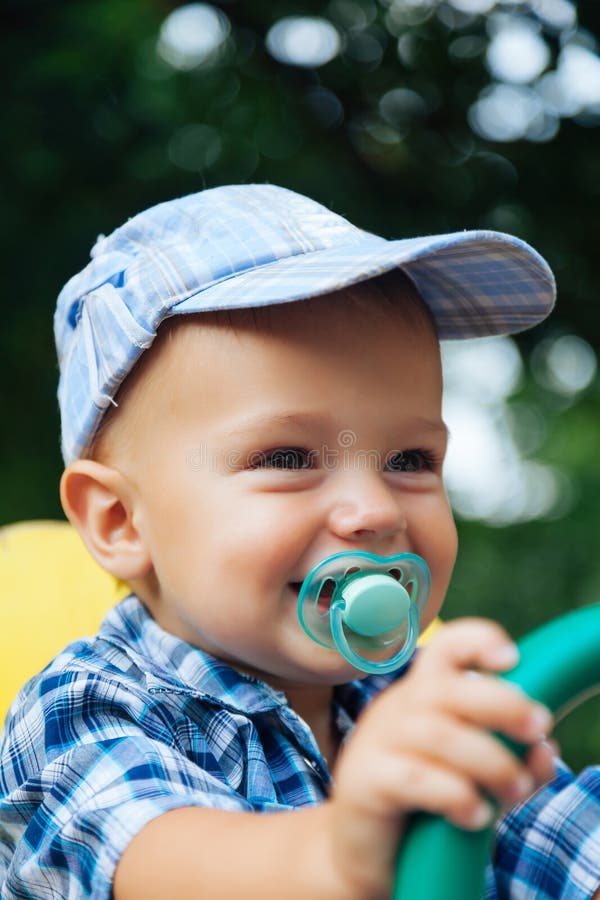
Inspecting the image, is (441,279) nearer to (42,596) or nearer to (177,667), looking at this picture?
(177,667)

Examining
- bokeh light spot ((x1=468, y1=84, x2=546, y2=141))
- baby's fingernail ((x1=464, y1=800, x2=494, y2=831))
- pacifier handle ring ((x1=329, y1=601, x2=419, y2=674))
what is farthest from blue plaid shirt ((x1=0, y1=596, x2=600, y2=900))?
bokeh light spot ((x1=468, y1=84, x2=546, y2=141))

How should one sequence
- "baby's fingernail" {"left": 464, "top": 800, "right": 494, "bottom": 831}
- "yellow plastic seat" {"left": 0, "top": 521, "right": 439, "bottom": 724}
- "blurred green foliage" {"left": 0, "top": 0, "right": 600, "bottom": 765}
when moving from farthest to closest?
"blurred green foliage" {"left": 0, "top": 0, "right": 600, "bottom": 765} → "yellow plastic seat" {"left": 0, "top": 521, "right": 439, "bottom": 724} → "baby's fingernail" {"left": 464, "top": 800, "right": 494, "bottom": 831}

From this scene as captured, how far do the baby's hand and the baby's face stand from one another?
0.40 meters

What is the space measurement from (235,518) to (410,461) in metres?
0.19

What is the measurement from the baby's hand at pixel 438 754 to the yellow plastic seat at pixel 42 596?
715 millimetres

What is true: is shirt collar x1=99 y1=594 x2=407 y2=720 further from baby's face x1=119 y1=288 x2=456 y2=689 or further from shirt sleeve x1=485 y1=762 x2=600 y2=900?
shirt sleeve x1=485 y1=762 x2=600 y2=900

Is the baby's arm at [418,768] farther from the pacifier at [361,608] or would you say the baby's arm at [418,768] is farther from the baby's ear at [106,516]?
the baby's ear at [106,516]

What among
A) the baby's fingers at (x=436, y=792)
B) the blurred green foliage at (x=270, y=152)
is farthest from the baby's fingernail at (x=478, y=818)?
the blurred green foliage at (x=270, y=152)

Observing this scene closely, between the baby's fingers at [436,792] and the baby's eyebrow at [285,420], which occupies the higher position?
the baby's fingers at [436,792]

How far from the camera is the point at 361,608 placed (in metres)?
0.89

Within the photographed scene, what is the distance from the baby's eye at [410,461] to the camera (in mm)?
993

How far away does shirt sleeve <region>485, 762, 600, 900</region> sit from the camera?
101 cm

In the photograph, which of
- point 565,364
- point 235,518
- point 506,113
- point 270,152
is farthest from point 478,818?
point 565,364

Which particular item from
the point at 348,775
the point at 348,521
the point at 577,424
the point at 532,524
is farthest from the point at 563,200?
the point at 348,775
